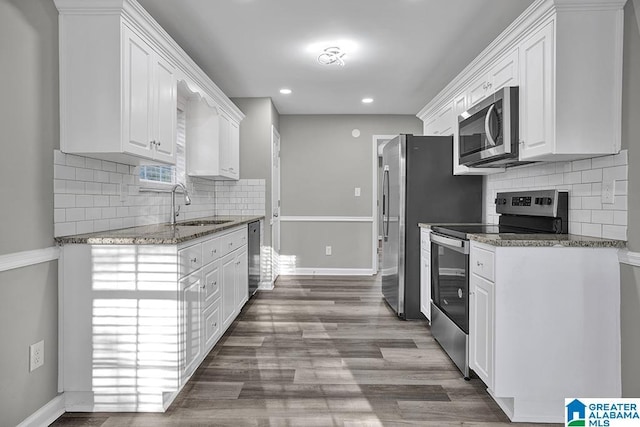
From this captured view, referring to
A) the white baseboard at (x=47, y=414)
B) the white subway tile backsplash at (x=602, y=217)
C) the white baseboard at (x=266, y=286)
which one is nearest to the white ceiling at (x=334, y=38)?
the white subway tile backsplash at (x=602, y=217)

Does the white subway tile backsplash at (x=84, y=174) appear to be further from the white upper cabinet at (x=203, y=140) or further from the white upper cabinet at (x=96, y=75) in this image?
the white upper cabinet at (x=203, y=140)

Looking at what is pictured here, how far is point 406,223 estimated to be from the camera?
12.3 ft

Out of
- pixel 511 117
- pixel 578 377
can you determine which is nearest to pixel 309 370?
pixel 578 377

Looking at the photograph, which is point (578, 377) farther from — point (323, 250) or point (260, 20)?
point (323, 250)

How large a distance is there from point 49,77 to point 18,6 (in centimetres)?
34

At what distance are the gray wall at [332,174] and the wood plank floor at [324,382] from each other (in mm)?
2217

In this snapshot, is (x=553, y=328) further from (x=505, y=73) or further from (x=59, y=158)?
(x=59, y=158)

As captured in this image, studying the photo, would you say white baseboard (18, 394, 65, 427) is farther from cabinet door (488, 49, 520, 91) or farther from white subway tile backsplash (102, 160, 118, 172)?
cabinet door (488, 49, 520, 91)

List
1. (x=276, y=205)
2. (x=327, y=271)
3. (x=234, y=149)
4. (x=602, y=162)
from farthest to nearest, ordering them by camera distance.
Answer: (x=327, y=271), (x=276, y=205), (x=234, y=149), (x=602, y=162)

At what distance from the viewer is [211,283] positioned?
2.84 meters

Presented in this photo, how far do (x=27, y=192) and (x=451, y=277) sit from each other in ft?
8.34

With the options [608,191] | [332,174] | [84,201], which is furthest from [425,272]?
[332,174]

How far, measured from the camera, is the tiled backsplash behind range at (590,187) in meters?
2.11

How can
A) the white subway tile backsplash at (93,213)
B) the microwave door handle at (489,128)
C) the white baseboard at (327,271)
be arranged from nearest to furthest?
the white subway tile backsplash at (93,213) → the microwave door handle at (489,128) → the white baseboard at (327,271)
